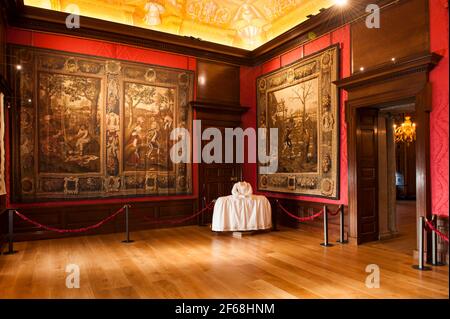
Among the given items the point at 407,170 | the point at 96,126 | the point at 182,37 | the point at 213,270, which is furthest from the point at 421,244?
the point at 407,170

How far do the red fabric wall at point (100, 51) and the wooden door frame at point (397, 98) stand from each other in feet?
15.3

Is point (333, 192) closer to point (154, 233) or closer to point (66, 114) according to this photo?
point (154, 233)

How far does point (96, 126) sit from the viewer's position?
8.38m

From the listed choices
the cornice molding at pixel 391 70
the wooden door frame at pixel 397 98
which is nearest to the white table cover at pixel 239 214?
the wooden door frame at pixel 397 98

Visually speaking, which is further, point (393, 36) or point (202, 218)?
point (202, 218)

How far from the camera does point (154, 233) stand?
27.7ft

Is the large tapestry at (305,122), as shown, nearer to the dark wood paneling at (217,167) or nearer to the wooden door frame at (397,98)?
the wooden door frame at (397,98)

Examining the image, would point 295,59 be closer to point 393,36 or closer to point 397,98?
point 393,36

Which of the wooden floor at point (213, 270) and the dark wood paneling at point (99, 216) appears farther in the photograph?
the dark wood paneling at point (99, 216)

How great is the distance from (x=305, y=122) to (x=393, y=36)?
9.49 feet

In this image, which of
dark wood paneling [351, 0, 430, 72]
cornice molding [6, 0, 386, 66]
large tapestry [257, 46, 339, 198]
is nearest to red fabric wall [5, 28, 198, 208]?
cornice molding [6, 0, 386, 66]

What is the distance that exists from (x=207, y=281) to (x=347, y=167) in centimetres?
443

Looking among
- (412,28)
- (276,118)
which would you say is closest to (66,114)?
(276,118)

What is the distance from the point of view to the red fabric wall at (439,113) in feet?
17.9
